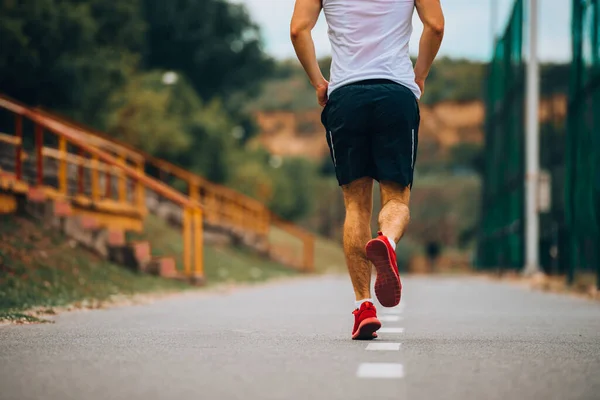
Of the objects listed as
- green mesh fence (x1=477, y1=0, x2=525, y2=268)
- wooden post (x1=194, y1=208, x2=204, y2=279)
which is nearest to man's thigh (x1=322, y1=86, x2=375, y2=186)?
wooden post (x1=194, y1=208, x2=204, y2=279)

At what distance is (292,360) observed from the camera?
18.6 feet

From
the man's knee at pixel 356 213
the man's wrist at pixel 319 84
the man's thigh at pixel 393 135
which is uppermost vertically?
the man's wrist at pixel 319 84

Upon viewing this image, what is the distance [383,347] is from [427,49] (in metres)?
1.89

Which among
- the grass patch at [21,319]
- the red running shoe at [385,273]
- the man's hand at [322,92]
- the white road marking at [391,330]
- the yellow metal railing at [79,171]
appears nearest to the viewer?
the red running shoe at [385,273]

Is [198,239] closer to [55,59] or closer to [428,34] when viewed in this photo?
[55,59]

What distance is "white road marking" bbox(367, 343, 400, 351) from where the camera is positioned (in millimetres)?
6312

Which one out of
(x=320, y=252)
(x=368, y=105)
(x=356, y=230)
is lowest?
(x=320, y=252)

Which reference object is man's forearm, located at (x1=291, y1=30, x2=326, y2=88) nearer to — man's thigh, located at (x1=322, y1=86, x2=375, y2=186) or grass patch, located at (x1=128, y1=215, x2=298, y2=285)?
man's thigh, located at (x1=322, y1=86, x2=375, y2=186)

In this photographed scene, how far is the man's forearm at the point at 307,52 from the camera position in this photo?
7.30 meters

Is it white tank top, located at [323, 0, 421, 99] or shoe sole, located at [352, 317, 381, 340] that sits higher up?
white tank top, located at [323, 0, 421, 99]

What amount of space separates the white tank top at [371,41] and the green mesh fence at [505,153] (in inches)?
855

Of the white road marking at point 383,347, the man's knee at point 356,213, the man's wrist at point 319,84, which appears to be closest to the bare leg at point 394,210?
the man's knee at point 356,213

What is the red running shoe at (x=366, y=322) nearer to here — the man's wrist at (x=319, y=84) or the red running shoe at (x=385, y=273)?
the red running shoe at (x=385, y=273)

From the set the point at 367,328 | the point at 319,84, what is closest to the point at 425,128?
the point at 319,84
